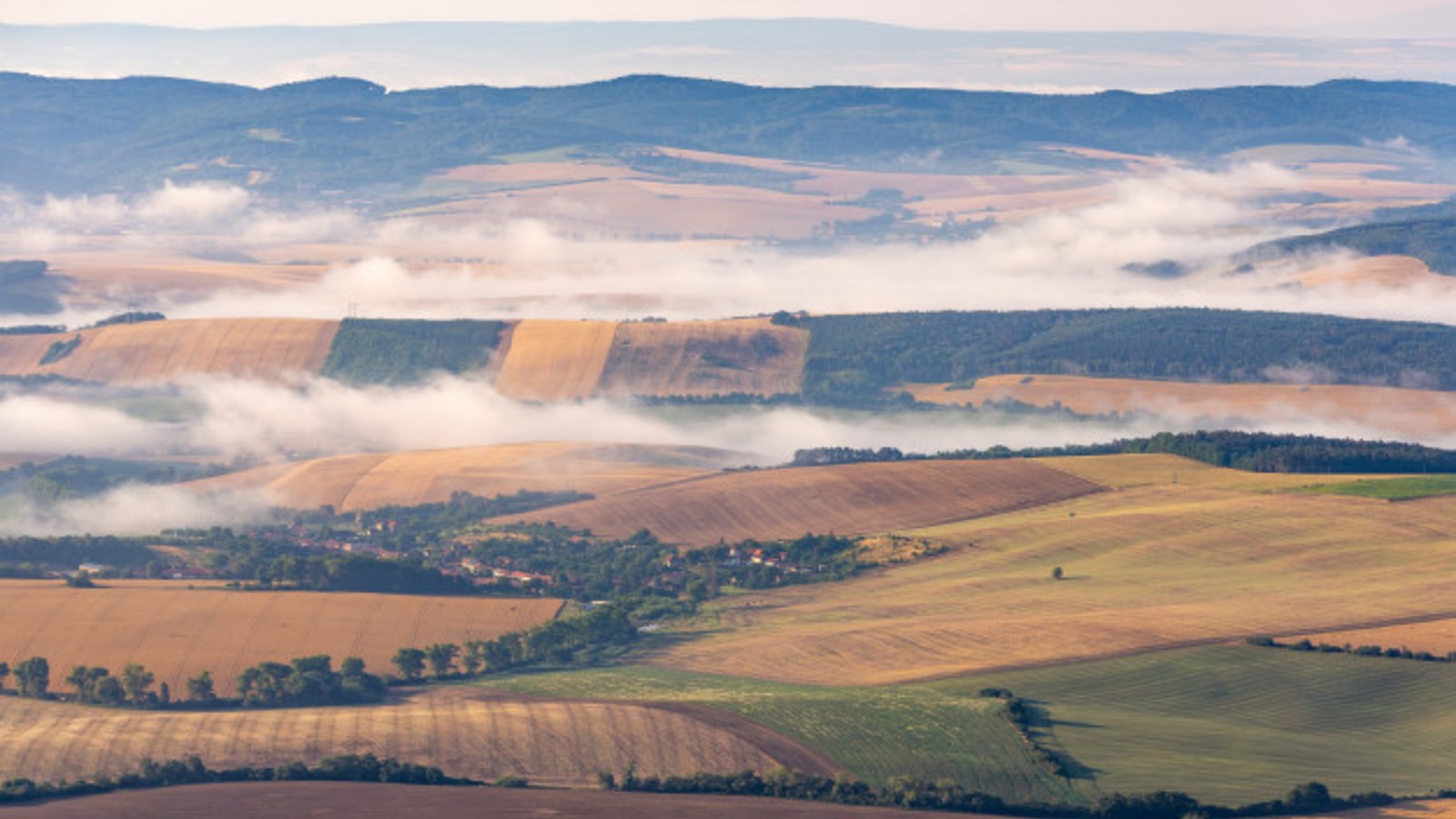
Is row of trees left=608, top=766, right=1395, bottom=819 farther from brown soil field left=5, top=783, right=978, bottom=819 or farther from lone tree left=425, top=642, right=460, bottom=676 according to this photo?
lone tree left=425, top=642, right=460, bottom=676

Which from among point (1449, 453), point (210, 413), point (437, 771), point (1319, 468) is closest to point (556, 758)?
point (437, 771)

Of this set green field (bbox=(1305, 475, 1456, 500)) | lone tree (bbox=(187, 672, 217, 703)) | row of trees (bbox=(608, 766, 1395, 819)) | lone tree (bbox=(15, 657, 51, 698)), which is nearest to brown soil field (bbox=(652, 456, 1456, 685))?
green field (bbox=(1305, 475, 1456, 500))

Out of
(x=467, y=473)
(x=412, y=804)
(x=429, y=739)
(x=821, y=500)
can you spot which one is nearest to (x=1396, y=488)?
(x=821, y=500)

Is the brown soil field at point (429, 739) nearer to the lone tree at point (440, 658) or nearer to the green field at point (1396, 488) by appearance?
the lone tree at point (440, 658)

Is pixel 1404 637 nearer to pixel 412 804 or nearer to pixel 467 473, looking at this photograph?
pixel 412 804

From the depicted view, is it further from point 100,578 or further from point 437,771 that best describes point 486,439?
point 437,771

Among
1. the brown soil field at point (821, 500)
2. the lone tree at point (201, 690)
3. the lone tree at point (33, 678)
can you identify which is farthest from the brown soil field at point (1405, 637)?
the lone tree at point (33, 678)
